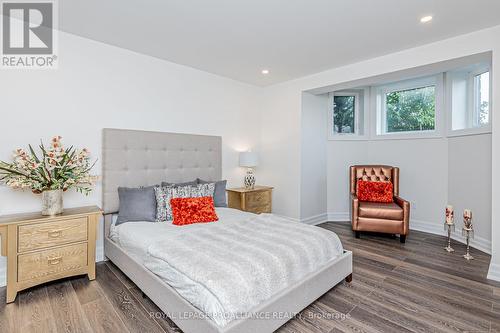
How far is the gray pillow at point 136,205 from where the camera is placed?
2.84m

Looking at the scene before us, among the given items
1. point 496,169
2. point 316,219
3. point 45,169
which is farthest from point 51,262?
point 496,169

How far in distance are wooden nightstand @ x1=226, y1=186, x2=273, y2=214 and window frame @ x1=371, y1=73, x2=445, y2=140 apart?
2.40m

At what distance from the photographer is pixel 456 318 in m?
1.97

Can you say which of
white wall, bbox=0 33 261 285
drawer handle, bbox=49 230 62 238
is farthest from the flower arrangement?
drawer handle, bbox=49 230 62 238

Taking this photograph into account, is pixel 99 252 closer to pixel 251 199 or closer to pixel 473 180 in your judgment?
pixel 251 199

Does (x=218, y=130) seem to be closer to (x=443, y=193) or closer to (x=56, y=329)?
(x=56, y=329)

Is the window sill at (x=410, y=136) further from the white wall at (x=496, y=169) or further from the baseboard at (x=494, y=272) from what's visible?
the baseboard at (x=494, y=272)

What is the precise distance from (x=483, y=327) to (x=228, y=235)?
2.03 meters

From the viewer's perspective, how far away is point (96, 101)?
3027 mm

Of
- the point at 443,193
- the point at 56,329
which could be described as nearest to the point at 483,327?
the point at 443,193

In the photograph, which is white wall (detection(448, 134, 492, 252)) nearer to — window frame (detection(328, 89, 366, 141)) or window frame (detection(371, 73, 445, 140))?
window frame (detection(371, 73, 445, 140))

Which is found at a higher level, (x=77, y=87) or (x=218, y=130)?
(x=77, y=87)

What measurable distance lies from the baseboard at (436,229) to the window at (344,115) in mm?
1698

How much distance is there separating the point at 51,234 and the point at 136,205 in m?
0.78
